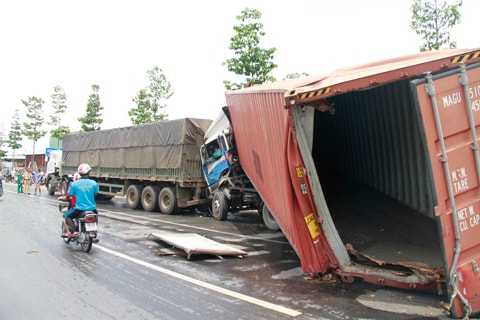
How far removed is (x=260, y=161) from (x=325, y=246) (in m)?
2.73

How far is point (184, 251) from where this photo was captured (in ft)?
23.4

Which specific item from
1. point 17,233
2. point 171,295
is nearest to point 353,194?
point 171,295

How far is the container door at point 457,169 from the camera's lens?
12.5 feet

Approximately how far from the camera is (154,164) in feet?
48.2

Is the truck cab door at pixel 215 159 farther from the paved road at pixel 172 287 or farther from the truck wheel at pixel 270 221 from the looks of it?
the paved road at pixel 172 287

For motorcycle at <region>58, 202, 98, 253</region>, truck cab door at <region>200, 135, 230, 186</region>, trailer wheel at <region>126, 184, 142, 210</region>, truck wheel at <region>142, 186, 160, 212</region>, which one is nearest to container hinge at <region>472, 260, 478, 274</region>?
motorcycle at <region>58, 202, 98, 253</region>

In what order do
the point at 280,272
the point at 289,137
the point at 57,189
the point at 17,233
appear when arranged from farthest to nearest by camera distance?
1. the point at 57,189
2. the point at 17,233
3. the point at 280,272
4. the point at 289,137

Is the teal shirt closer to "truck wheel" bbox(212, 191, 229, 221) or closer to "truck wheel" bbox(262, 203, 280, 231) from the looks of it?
"truck wheel" bbox(262, 203, 280, 231)

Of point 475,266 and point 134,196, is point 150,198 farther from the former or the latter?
point 475,266

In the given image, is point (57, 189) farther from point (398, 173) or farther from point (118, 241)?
point (398, 173)

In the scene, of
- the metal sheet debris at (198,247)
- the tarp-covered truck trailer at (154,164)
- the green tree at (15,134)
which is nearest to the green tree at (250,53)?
the tarp-covered truck trailer at (154,164)

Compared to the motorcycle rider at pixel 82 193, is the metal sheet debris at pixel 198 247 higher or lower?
lower

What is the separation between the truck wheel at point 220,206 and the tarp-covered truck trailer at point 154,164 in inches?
60.8

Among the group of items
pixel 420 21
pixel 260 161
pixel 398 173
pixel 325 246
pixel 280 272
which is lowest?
pixel 280 272
